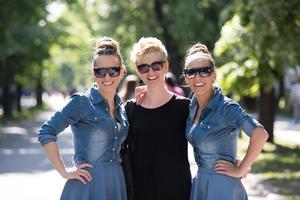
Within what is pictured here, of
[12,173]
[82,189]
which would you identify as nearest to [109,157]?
[82,189]

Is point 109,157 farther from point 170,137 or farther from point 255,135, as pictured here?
point 255,135

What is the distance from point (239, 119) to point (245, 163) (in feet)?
0.97

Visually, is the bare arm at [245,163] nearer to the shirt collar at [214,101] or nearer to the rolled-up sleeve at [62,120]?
the shirt collar at [214,101]

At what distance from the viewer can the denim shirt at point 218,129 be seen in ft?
13.7

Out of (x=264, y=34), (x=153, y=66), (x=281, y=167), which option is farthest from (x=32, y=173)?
(x=153, y=66)

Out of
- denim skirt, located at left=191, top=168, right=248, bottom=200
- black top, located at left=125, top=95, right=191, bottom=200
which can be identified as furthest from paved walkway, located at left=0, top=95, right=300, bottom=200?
denim skirt, located at left=191, top=168, right=248, bottom=200

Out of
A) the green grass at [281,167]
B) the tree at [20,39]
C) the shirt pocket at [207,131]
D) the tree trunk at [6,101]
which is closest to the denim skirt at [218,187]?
the shirt pocket at [207,131]

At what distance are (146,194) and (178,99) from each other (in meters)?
0.70

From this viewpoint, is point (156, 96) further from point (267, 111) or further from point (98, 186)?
point (267, 111)

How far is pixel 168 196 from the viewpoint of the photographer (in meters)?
4.62

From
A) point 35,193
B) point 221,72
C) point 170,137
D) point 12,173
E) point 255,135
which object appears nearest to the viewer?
point 255,135

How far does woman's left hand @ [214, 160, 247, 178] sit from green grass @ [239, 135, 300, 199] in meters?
5.67

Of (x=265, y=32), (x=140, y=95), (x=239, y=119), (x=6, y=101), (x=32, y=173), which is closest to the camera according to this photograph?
(x=239, y=119)

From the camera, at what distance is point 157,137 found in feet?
15.0
